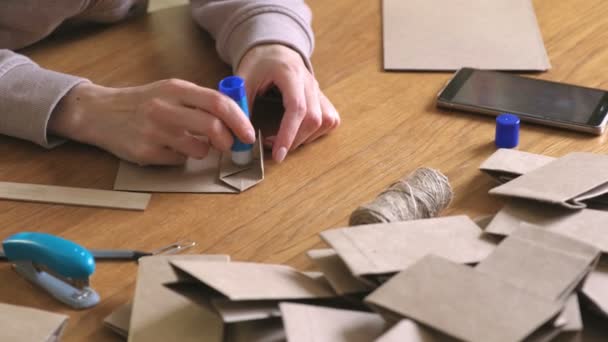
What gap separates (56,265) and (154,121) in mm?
281

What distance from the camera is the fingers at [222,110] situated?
39.3 inches

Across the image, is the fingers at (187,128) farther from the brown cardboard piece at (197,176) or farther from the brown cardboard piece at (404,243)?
the brown cardboard piece at (404,243)

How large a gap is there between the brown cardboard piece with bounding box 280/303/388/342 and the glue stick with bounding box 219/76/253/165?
0.34m

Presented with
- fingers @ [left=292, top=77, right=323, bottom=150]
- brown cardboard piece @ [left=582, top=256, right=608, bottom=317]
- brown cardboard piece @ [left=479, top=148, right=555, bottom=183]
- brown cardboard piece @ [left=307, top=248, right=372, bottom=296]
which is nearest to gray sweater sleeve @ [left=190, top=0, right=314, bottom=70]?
fingers @ [left=292, top=77, right=323, bottom=150]

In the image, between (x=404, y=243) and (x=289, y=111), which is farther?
(x=289, y=111)

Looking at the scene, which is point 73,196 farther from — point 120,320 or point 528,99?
point 528,99

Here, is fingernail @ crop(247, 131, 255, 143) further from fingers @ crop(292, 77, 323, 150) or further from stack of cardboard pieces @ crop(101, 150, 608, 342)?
stack of cardboard pieces @ crop(101, 150, 608, 342)

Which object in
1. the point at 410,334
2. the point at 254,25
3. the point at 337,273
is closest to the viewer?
the point at 410,334

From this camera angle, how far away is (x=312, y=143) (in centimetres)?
108

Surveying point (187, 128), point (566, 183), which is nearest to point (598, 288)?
point (566, 183)

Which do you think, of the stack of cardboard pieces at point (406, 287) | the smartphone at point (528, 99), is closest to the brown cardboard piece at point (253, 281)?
the stack of cardboard pieces at point (406, 287)

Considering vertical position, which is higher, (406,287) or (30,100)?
(406,287)

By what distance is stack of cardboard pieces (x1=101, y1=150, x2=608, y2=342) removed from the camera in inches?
26.4

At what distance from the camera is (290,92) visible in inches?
42.3
